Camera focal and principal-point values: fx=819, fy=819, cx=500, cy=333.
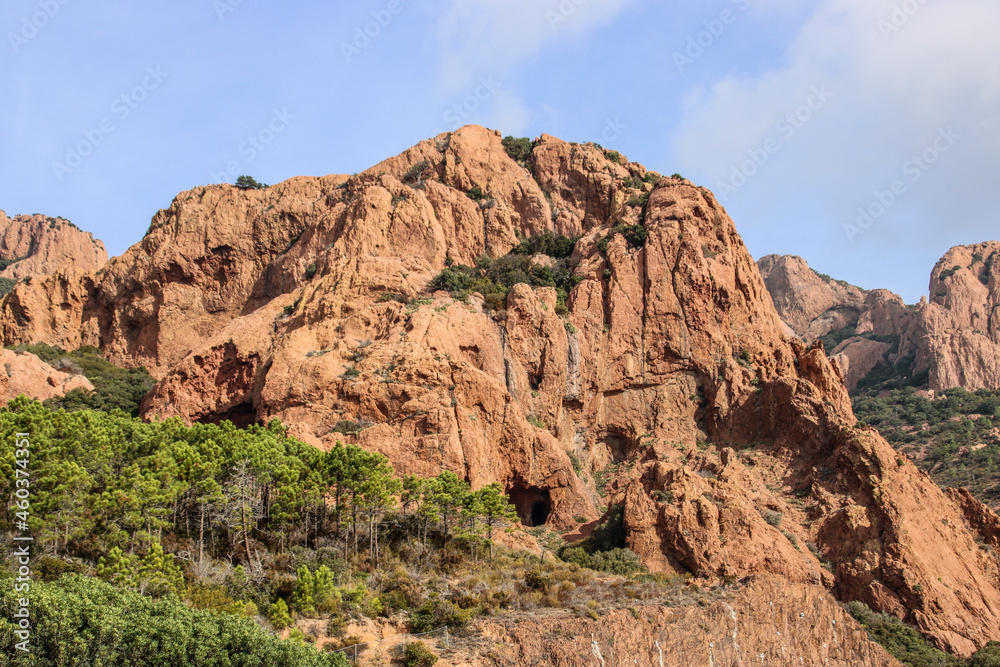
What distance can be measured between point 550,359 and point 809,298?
87.5m

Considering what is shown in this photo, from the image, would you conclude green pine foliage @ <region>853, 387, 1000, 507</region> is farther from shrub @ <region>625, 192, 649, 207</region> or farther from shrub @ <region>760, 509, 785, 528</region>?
shrub @ <region>625, 192, 649, 207</region>

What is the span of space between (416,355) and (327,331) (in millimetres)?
6102

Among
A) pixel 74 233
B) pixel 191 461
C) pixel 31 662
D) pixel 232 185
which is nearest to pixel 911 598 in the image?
pixel 191 461

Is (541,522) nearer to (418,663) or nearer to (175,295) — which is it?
(418,663)

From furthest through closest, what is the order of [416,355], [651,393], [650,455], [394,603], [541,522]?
1. [651,393]
2. [650,455]
3. [541,522]
4. [416,355]
5. [394,603]

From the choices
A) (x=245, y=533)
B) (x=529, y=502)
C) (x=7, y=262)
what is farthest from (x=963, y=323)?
(x=7, y=262)

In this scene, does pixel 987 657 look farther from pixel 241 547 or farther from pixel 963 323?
pixel 963 323

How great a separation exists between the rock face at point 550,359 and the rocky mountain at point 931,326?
37.0 meters

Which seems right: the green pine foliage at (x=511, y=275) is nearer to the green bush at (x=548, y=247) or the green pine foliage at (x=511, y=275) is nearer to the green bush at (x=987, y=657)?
the green bush at (x=548, y=247)

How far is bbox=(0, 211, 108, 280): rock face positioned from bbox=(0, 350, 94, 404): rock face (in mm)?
77369

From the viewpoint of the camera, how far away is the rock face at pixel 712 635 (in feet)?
90.6

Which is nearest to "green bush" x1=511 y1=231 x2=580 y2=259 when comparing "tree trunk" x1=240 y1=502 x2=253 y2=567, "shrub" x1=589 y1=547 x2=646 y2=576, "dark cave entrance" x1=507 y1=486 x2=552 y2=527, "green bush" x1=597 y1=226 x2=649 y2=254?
"green bush" x1=597 y1=226 x2=649 y2=254

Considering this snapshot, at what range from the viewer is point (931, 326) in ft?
286

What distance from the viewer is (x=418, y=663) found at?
25109mm
